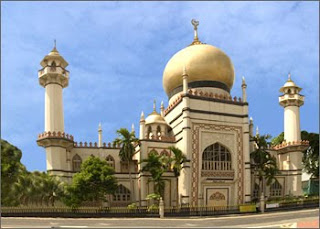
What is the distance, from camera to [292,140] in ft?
152

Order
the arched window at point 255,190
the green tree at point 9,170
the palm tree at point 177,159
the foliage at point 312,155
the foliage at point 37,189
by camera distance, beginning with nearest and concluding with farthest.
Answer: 1. the green tree at point 9,170
2. the foliage at point 37,189
3. the palm tree at point 177,159
4. the arched window at point 255,190
5. the foliage at point 312,155

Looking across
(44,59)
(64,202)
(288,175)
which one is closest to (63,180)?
(64,202)

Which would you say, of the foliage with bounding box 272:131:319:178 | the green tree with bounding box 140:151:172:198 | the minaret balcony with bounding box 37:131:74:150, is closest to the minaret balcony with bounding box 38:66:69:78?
the minaret balcony with bounding box 37:131:74:150

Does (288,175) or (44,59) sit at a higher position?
(44,59)

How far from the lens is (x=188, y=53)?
4341 cm

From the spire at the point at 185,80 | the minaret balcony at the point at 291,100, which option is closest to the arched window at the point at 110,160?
the spire at the point at 185,80

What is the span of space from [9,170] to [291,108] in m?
32.0

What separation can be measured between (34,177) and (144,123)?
42.9 feet

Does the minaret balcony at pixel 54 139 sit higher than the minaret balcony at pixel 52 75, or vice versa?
the minaret balcony at pixel 52 75

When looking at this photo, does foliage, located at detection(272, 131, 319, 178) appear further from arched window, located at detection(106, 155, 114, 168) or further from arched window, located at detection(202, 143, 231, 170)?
arched window, located at detection(106, 155, 114, 168)

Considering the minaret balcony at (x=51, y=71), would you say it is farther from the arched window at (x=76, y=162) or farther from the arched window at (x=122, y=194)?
the arched window at (x=122, y=194)

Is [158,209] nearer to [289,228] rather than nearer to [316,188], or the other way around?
[289,228]

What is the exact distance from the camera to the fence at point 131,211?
2901 centimetres

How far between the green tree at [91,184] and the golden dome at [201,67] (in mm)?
13614
